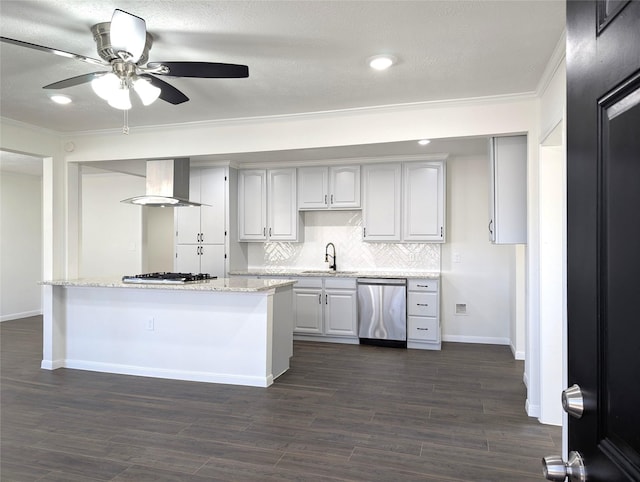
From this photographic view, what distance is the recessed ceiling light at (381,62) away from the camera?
283 centimetres

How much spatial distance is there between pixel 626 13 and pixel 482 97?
10.5ft

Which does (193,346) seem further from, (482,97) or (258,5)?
(482,97)

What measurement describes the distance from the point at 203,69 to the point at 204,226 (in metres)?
3.92

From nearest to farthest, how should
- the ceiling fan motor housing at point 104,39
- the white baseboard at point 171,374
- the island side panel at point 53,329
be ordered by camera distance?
the ceiling fan motor housing at point 104,39
the white baseboard at point 171,374
the island side panel at point 53,329

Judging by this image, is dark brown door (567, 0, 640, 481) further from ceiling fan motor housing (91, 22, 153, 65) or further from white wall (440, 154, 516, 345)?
white wall (440, 154, 516, 345)

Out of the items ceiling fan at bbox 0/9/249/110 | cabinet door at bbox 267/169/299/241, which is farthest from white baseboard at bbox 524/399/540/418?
cabinet door at bbox 267/169/299/241

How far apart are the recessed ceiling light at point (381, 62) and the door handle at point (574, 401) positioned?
249cm

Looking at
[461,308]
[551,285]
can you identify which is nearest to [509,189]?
[551,285]

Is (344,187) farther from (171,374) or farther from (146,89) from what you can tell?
(146,89)

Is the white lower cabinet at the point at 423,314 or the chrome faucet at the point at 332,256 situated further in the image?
the chrome faucet at the point at 332,256

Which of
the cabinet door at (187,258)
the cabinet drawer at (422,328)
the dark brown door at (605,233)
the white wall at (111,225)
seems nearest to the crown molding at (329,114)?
the cabinet door at (187,258)

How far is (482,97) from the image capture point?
11.7ft

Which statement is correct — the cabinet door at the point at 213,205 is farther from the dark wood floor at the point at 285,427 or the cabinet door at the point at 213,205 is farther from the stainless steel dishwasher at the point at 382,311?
the dark wood floor at the point at 285,427

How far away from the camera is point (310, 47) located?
2715 mm
